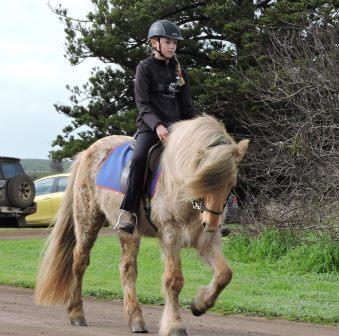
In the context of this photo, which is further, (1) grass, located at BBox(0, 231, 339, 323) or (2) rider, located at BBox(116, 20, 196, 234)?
(1) grass, located at BBox(0, 231, 339, 323)

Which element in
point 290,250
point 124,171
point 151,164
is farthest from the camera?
point 290,250

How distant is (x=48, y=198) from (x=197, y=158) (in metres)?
20.4

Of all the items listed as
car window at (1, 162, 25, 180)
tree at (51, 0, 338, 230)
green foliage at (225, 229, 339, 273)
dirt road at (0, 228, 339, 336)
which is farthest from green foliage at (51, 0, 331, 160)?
dirt road at (0, 228, 339, 336)

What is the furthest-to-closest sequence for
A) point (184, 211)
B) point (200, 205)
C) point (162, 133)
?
point (162, 133) < point (184, 211) < point (200, 205)

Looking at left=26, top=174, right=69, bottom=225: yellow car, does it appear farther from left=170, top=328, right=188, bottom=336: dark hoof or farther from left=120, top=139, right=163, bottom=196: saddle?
left=170, top=328, right=188, bottom=336: dark hoof

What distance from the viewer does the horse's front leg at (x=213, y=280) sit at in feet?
23.7

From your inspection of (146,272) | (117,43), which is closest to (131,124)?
(117,43)

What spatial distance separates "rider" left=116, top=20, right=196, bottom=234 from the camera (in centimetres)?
799

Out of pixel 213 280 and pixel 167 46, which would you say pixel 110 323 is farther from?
pixel 167 46

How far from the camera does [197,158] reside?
23.7 feet

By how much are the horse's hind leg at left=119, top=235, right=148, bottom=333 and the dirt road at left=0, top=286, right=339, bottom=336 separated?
0.12 m

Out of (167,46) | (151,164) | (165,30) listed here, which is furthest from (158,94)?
(151,164)

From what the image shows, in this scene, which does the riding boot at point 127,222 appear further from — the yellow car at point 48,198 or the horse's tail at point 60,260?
the yellow car at point 48,198

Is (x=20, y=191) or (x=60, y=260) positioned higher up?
(x=60, y=260)
